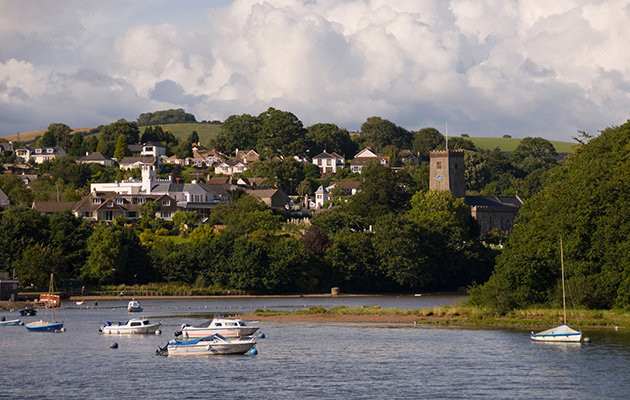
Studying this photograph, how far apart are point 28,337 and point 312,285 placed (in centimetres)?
5842

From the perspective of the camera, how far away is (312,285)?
443 ft

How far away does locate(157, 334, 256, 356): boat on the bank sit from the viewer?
66.2 m

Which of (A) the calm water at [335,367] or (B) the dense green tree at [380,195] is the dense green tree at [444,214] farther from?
(A) the calm water at [335,367]

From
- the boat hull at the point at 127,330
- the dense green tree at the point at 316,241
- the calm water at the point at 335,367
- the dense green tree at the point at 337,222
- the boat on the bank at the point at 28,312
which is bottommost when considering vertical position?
the calm water at the point at 335,367

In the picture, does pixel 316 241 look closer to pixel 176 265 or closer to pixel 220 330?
pixel 176 265

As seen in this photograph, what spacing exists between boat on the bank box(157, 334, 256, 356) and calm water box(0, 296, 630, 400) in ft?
3.61

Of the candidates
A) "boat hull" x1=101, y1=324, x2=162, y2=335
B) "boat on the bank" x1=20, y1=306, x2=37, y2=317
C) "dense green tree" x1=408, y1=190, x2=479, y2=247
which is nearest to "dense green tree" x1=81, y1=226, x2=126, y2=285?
"boat on the bank" x1=20, y1=306, x2=37, y2=317

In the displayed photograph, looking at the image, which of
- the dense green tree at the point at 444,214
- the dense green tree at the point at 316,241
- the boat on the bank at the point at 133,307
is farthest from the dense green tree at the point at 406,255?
the boat on the bank at the point at 133,307

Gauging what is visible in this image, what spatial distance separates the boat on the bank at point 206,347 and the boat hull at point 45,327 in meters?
21.9

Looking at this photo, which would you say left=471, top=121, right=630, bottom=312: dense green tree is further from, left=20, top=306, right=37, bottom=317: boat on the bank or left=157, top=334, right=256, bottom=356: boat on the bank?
left=20, top=306, right=37, bottom=317: boat on the bank

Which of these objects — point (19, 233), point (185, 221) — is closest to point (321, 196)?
point (185, 221)

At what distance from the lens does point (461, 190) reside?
18625 centimetres

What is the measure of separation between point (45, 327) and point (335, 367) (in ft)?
119

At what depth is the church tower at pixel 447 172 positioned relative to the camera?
184 meters
